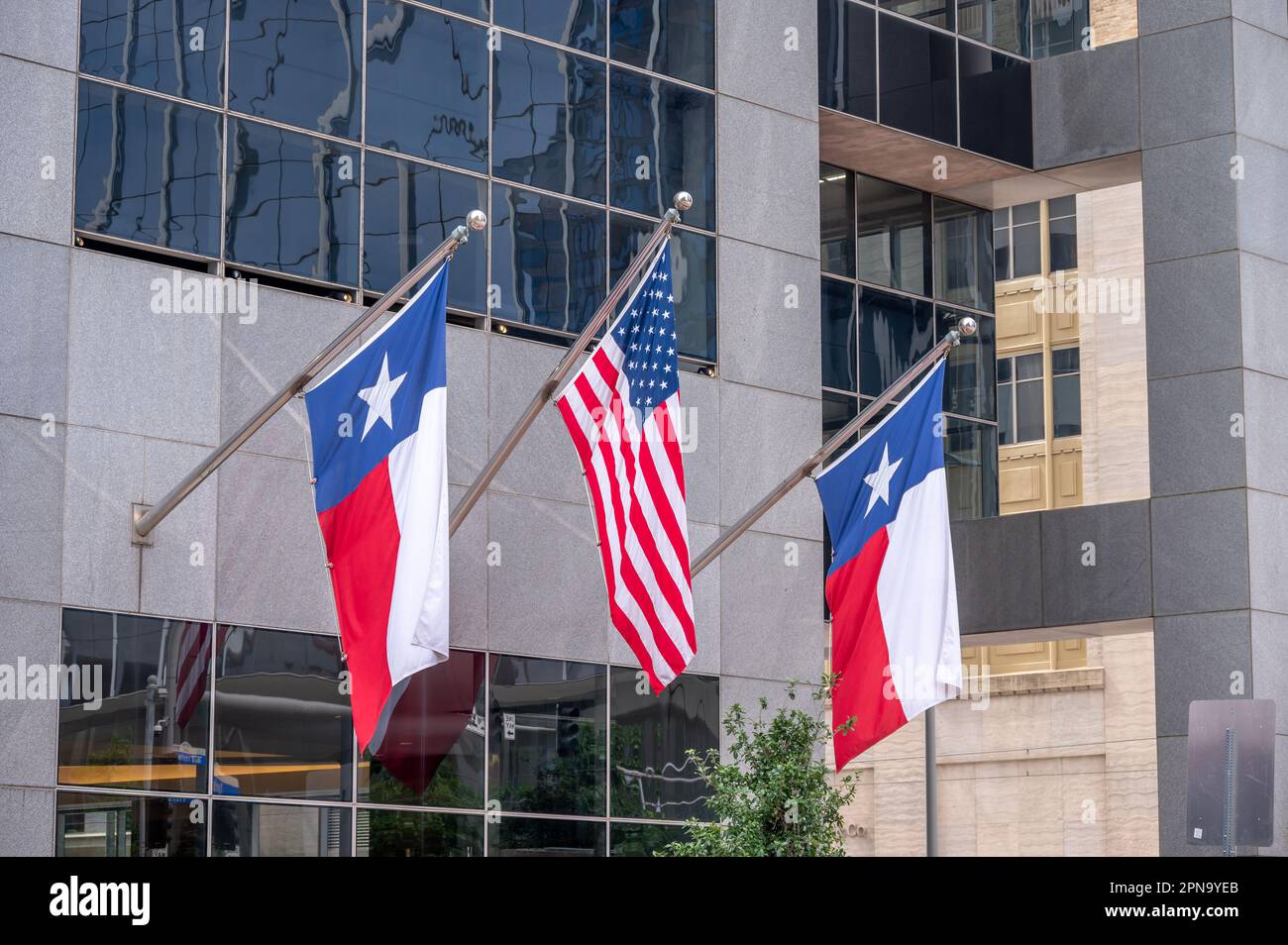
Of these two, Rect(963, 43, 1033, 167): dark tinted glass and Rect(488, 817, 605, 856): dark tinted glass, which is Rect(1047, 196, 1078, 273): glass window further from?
Rect(488, 817, 605, 856): dark tinted glass

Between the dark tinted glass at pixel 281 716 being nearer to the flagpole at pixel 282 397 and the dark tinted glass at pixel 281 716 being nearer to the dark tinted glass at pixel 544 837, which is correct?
the flagpole at pixel 282 397

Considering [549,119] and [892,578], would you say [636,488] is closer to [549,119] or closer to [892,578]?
[892,578]

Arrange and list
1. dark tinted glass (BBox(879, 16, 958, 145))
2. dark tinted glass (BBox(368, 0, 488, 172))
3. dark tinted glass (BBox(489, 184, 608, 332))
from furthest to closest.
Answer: dark tinted glass (BBox(879, 16, 958, 145)), dark tinted glass (BBox(489, 184, 608, 332)), dark tinted glass (BBox(368, 0, 488, 172))

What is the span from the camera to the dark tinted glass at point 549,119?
70.2 feet

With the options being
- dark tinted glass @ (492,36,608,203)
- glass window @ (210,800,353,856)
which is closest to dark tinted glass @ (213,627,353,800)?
glass window @ (210,800,353,856)

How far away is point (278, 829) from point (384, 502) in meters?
4.04

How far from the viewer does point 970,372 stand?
28141mm

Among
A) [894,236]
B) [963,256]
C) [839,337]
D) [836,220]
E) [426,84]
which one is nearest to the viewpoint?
[426,84]

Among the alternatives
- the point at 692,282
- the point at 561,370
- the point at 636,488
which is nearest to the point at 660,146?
the point at 692,282

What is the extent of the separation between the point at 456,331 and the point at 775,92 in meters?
6.01

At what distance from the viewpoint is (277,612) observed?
18688 millimetres

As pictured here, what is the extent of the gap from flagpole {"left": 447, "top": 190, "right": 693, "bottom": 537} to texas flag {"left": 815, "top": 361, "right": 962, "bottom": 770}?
3.08m

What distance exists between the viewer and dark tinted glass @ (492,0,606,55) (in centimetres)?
2162
